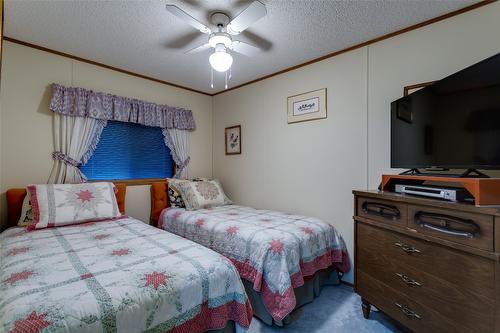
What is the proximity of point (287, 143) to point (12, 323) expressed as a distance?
266 centimetres

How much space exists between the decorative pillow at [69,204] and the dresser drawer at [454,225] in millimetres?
2505

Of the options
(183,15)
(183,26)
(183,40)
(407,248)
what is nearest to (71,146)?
(183,40)

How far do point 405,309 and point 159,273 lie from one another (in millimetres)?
1530

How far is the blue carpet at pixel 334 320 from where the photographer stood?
179cm

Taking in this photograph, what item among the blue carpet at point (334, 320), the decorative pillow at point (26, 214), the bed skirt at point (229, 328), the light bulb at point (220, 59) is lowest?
the blue carpet at point (334, 320)

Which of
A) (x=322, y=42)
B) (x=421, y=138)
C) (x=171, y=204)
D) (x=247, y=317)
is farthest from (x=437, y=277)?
(x=171, y=204)

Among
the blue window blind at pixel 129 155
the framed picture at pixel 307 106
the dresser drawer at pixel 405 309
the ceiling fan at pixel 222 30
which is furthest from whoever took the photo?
the blue window blind at pixel 129 155

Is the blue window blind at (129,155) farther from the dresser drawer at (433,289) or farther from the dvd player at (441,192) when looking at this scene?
the dvd player at (441,192)

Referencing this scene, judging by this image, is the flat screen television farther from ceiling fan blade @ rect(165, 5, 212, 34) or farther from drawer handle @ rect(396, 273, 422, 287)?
ceiling fan blade @ rect(165, 5, 212, 34)

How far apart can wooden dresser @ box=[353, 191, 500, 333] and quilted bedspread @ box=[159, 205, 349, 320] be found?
390 millimetres

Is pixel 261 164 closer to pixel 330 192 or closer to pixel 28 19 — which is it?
pixel 330 192

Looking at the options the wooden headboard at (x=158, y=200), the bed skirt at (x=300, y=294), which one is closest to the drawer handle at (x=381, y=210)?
the bed skirt at (x=300, y=294)

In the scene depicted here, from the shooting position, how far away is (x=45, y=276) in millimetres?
1167

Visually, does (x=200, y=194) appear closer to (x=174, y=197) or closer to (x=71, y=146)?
(x=174, y=197)
